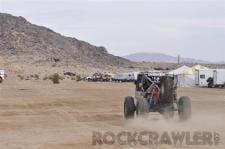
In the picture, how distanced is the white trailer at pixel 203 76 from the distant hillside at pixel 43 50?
73820mm

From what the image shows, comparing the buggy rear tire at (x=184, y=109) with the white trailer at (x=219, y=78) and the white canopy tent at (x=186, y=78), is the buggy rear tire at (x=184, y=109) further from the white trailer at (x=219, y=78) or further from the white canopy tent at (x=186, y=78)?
the white canopy tent at (x=186, y=78)

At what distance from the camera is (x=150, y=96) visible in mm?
19516

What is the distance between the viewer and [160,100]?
63.5ft

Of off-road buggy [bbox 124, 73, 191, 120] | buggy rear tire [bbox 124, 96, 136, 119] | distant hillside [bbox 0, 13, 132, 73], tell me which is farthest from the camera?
distant hillside [bbox 0, 13, 132, 73]

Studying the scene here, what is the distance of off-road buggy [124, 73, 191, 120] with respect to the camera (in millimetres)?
19219

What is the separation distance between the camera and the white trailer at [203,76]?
6800 cm

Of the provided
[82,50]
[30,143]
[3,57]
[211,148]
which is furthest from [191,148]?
[82,50]

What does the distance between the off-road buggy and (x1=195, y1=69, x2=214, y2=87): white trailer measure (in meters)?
48.7

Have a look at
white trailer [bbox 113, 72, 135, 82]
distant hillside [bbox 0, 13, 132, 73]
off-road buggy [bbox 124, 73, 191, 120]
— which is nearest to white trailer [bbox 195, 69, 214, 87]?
white trailer [bbox 113, 72, 135, 82]

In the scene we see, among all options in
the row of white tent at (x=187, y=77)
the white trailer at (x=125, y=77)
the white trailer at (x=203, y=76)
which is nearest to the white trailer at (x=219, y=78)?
the white trailer at (x=203, y=76)

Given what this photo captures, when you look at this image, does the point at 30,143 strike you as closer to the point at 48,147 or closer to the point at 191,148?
the point at 48,147

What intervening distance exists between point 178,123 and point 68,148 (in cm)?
643

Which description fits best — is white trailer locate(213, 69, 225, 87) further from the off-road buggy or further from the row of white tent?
the off-road buggy

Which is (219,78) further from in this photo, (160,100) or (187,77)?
(160,100)
